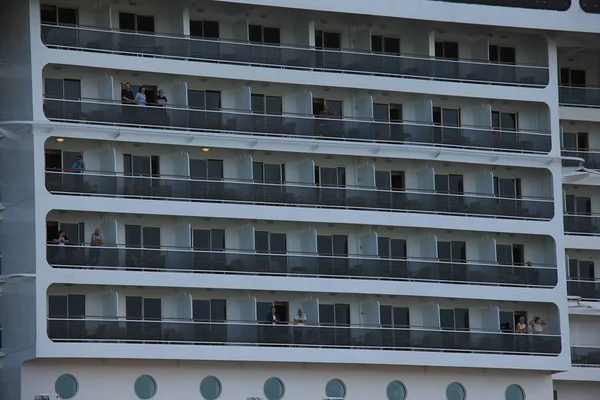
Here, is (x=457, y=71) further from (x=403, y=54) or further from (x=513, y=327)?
(x=513, y=327)

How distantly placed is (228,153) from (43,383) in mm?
9905

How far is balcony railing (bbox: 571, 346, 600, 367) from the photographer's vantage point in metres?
73.1

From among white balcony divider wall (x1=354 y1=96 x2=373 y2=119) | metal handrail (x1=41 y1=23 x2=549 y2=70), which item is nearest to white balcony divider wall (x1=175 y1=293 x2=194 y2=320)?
metal handrail (x1=41 y1=23 x2=549 y2=70)

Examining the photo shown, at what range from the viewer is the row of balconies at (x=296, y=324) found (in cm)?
6594

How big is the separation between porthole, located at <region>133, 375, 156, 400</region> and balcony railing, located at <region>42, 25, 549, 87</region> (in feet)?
34.2

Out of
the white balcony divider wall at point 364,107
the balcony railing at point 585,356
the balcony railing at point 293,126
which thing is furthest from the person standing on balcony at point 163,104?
the balcony railing at point 585,356

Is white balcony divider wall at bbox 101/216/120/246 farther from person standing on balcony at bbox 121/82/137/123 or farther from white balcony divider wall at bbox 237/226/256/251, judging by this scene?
white balcony divider wall at bbox 237/226/256/251

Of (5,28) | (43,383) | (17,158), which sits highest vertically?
(5,28)

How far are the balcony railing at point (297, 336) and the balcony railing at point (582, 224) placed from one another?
4687 mm

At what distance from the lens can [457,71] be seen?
235 feet

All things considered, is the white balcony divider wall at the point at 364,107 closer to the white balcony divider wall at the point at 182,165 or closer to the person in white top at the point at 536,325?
the white balcony divider wall at the point at 182,165

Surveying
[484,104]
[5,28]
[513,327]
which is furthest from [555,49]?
[5,28]

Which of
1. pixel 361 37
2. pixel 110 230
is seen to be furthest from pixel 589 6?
pixel 110 230

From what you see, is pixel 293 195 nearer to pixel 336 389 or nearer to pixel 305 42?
pixel 305 42
